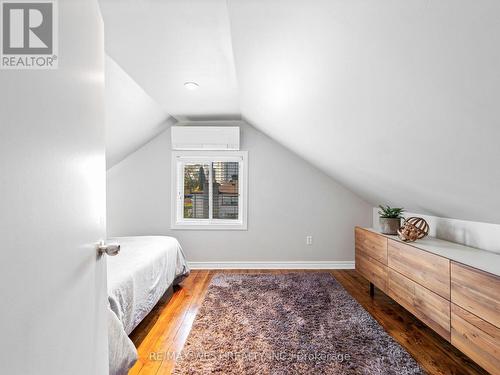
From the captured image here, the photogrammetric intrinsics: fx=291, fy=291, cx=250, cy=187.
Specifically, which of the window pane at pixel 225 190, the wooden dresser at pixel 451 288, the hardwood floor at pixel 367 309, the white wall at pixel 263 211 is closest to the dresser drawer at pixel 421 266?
the wooden dresser at pixel 451 288

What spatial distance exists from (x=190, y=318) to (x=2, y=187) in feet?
7.94

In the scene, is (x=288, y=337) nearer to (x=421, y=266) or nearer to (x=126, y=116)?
(x=421, y=266)

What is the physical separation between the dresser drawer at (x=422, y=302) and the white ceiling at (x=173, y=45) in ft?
7.64

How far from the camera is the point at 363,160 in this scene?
255 centimetres

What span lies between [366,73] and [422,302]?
181 centimetres

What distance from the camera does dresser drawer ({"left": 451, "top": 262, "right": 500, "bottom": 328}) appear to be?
60.8 inches

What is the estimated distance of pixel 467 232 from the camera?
2.44 metres

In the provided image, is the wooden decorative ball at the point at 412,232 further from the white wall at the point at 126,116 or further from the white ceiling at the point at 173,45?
the white wall at the point at 126,116

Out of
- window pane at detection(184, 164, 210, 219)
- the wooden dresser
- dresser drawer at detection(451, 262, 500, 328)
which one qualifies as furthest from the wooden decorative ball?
window pane at detection(184, 164, 210, 219)

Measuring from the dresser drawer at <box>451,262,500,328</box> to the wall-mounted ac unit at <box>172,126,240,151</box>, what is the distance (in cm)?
297

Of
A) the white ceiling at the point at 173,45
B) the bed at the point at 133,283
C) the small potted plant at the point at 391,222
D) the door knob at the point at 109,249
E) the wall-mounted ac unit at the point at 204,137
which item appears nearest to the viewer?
the door knob at the point at 109,249

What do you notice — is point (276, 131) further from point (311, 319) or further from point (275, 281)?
point (311, 319)

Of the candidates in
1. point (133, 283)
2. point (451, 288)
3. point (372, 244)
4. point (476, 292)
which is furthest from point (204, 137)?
point (476, 292)

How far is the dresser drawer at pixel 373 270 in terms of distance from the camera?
113 inches
